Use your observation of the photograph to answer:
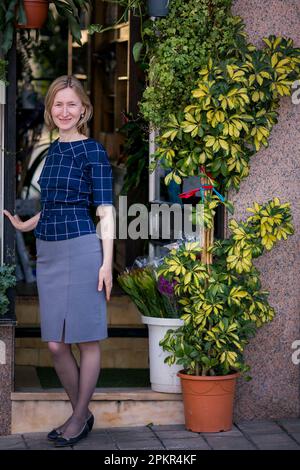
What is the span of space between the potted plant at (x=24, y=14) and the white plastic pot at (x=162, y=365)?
160 cm

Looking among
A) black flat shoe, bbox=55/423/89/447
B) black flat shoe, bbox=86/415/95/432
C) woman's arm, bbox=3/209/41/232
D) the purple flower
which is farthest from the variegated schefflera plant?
woman's arm, bbox=3/209/41/232

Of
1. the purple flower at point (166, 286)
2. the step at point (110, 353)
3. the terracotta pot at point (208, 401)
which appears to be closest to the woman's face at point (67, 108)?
the purple flower at point (166, 286)

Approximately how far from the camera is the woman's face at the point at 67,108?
491cm

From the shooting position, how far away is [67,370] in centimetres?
502

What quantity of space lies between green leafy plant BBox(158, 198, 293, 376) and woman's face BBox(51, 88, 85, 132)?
0.89 metres

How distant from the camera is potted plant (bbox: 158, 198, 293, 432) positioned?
505cm

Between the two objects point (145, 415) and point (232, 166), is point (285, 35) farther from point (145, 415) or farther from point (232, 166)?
point (145, 415)

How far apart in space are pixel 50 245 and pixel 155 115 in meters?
0.91

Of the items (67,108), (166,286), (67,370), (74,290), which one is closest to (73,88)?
(67,108)

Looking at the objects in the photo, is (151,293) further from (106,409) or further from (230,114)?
(230,114)

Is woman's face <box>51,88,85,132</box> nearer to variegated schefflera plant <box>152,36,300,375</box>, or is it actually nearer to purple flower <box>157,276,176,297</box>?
variegated schefflera plant <box>152,36,300,375</box>

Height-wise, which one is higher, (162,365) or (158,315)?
(158,315)

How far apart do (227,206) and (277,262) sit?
1.57 feet
